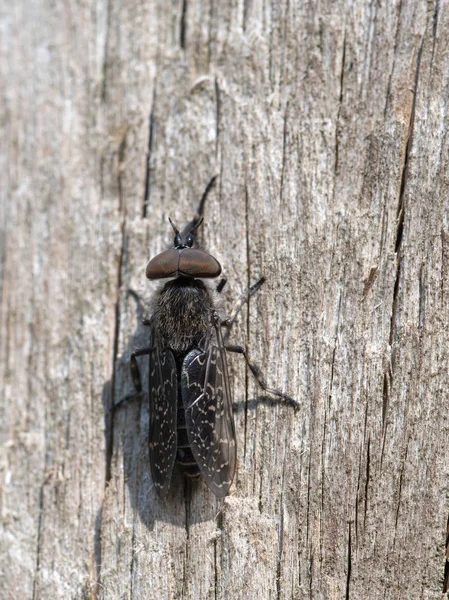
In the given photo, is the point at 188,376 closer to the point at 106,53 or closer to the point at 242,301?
the point at 242,301

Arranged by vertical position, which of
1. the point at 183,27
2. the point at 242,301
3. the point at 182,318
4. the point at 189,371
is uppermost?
the point at 183,27

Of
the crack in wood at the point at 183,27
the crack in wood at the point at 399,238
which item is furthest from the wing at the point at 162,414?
the crack in wood at the point at 183,27

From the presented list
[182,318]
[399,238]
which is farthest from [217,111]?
[399,238]

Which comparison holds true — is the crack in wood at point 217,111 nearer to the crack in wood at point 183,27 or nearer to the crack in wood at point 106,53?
the crack in wood at point 183,27

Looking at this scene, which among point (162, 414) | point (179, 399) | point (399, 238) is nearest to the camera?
point (399, 238)

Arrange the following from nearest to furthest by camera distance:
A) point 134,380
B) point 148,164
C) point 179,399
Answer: point 179,399 < point 134,380 < point 148,164

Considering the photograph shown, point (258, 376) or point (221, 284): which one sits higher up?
point (221, 284)

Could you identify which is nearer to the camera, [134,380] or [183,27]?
[134,380]
